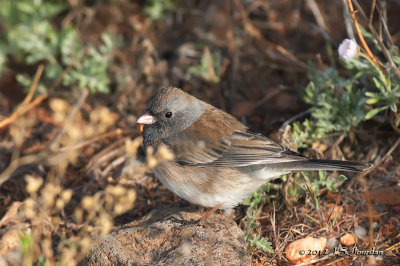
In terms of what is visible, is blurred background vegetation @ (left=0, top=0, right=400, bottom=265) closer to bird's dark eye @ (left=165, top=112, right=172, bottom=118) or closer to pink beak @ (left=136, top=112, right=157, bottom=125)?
pink beak @ (left=136, top=112, right=157, bottom=125)

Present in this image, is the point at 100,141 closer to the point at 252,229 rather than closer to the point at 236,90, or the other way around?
the point at 236,90

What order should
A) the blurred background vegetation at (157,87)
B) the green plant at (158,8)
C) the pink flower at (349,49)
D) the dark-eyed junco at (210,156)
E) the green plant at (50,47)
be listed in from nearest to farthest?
the pink flower at (349,49) < the dark-eyed junco at (210,156) < the blurred background vegetation at (157,87) < the green plant at (50,47) < the green plant at (158,8)

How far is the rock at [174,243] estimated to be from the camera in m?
2.83

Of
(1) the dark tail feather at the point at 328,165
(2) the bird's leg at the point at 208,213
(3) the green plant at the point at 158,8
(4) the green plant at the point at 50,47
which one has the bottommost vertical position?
(2) the bird's leg at the point at 208,213

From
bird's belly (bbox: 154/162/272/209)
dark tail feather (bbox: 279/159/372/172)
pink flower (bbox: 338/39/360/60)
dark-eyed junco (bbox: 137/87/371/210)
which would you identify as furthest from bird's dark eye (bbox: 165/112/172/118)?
pink flower (bbox: 338/39/360/60)

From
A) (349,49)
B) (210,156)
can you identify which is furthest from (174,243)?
(349,49)

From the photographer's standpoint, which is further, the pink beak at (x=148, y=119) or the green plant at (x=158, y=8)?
the green plant at (x=158, y=8)

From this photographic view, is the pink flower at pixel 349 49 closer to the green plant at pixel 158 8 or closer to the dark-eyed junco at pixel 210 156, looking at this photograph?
the dark-eyed junco at pixel 210 156

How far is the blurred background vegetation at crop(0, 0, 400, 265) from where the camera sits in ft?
10.9

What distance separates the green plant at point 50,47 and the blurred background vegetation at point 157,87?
1 cm

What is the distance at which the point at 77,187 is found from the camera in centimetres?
388

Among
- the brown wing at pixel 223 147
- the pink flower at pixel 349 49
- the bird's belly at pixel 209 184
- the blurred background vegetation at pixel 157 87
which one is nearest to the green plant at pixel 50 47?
the blurred background vegetation at pixel 157 87

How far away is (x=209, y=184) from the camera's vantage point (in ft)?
10.5

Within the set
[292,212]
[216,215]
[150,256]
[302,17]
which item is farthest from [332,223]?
[302,17]
